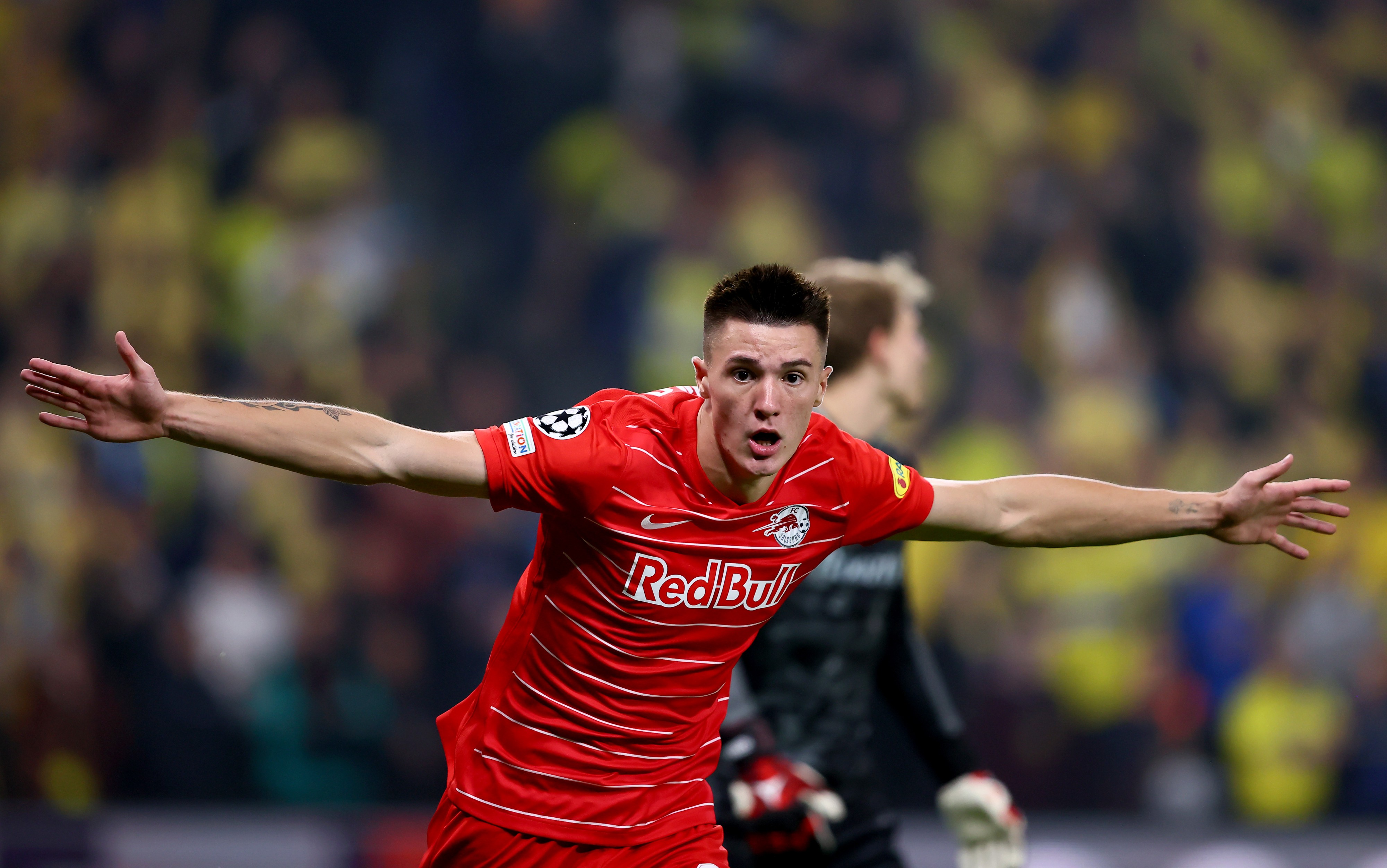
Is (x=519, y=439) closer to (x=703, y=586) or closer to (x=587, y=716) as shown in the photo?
(x=703, y=586)

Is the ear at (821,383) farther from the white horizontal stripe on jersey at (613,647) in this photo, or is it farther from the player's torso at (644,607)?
the white horizontal stripe on jersey at (613,647)

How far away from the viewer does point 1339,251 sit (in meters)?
8.83

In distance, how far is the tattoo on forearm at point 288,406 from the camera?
2.76 meters

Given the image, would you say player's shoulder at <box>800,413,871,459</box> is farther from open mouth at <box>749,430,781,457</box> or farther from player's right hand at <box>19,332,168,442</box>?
player's right hand at <box>19,332,168,442</box>

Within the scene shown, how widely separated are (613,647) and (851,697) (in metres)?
1.25

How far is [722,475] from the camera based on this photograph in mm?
3121

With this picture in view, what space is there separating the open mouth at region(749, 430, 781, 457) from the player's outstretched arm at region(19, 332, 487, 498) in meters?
0.63

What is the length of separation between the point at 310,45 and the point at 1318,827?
705 centimetres

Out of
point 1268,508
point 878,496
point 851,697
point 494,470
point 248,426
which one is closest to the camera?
point 248,426

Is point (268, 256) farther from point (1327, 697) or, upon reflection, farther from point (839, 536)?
point (1327, 697)

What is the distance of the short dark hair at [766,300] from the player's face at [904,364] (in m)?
1.31

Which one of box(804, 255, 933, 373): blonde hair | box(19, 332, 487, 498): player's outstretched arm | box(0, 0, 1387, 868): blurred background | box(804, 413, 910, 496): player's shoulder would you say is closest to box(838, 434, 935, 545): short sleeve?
box(804, 413, 910, 496): player's shoulder

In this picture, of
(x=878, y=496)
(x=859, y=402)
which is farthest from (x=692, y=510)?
(x=859, y=402)

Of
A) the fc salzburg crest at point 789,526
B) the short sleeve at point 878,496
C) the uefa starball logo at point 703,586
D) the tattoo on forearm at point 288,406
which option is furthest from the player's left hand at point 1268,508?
the tattoo on forearm at point 288,406
